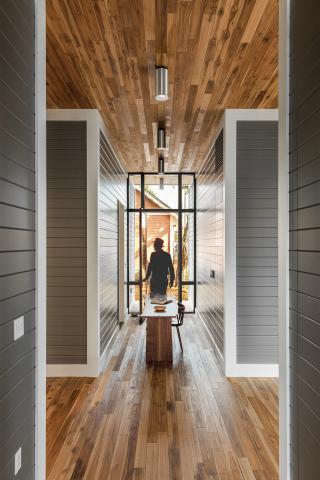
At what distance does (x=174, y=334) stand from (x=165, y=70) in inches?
166

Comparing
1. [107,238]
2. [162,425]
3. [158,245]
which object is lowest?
[162,425]

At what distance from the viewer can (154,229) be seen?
7410mm

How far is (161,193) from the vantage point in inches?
299

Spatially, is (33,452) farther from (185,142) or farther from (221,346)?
(185,142)

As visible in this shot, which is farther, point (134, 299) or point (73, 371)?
point (134, 299)

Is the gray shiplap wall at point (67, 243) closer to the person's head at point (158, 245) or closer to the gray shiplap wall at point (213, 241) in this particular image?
the gray shiplap wall at point (213, 241)

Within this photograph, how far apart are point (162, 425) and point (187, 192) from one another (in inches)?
215

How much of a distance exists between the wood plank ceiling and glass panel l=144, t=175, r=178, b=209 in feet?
10.2

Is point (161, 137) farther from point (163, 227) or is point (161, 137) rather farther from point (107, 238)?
point (163, 227)

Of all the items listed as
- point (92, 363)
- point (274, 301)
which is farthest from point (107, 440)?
point (274, 301)

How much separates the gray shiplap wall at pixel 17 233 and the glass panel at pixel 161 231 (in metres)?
5.53

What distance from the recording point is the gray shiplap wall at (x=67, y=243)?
3.91 meters

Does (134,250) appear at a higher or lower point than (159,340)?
higher

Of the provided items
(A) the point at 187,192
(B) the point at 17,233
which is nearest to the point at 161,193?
(A) the point at 187,192
